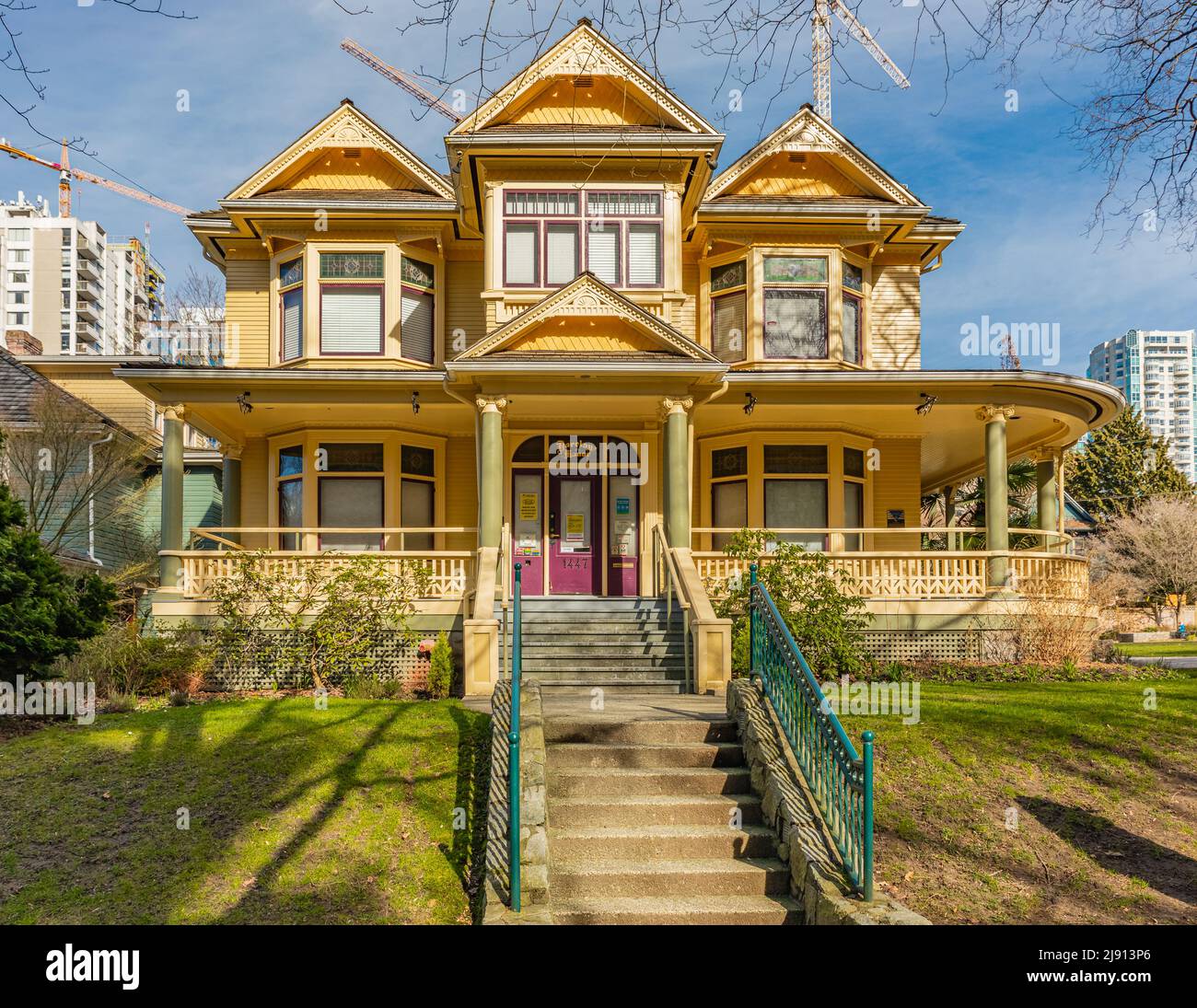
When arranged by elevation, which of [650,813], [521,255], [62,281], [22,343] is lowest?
[650,813]

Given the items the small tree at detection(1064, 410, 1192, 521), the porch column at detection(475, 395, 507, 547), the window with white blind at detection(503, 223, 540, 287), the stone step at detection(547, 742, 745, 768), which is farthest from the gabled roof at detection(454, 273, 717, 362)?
the small tree at detection(1064, 410, 1192, 521)

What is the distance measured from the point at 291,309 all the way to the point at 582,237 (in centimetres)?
546

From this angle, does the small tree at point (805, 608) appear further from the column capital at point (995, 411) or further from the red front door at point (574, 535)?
the column capital at point (995, 411)

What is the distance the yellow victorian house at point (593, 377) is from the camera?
14945mm

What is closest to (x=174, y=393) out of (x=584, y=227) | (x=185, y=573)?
(x=185, y=573)

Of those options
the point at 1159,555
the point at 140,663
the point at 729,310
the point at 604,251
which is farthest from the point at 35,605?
the point at 1159,555

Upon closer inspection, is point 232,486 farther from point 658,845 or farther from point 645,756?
point 658,845

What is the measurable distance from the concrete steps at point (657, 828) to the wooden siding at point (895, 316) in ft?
38.0

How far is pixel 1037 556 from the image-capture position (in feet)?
51.3

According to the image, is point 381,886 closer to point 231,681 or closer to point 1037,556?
point 231,681

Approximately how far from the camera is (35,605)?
34.4ft

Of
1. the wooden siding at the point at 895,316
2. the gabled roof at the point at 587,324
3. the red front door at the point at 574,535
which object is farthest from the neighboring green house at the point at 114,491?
the wooden siding at the point at 895,316

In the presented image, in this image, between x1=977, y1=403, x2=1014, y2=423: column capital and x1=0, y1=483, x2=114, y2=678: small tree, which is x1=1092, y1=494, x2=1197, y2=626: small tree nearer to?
x1=977, y1=403, x2=1014, y2=423: column capital

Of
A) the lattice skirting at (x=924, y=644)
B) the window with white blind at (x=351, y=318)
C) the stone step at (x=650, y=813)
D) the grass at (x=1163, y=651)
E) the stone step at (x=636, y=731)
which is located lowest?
the grass at (x=1163, y=651)
